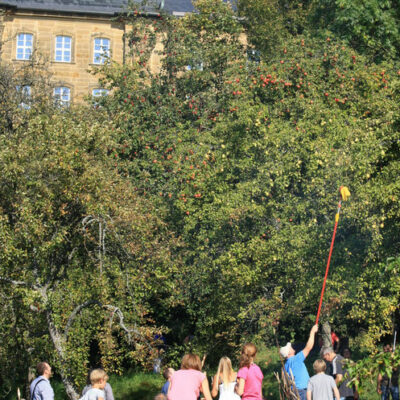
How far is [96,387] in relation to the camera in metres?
9.48

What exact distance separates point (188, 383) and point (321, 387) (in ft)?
6.28

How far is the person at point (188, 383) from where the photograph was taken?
8867mm

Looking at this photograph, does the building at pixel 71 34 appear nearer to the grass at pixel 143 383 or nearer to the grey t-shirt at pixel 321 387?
the grass at pixel 143 383

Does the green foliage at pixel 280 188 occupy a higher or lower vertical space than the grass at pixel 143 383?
higher

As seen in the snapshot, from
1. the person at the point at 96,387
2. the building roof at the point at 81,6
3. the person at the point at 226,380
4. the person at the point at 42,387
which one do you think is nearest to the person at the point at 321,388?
the person at the point at 226,380

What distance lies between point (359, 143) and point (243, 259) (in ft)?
11.7

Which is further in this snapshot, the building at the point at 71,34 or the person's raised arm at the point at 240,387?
the building at the point at 71,34

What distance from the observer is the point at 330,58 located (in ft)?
72.3

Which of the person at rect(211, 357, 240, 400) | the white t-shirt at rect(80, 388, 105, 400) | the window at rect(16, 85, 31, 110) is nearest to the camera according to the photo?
the white t-shirt at rect(80, 388, 105, 400)

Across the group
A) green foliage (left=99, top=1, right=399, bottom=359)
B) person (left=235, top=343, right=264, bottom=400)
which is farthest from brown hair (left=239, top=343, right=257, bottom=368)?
green foliage (left=99, top=1, right=399, bottom=359)

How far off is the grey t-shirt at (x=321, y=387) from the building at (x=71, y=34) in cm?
3584

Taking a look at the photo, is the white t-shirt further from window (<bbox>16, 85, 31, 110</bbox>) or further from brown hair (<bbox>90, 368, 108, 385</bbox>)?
window (<bbox>16, 85, 31, 110</bbox>)

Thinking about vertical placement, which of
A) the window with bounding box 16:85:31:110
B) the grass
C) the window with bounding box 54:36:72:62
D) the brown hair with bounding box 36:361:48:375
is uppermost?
the window with bounding box 54:36:72:62

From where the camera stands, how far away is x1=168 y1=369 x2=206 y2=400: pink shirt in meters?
8.86
